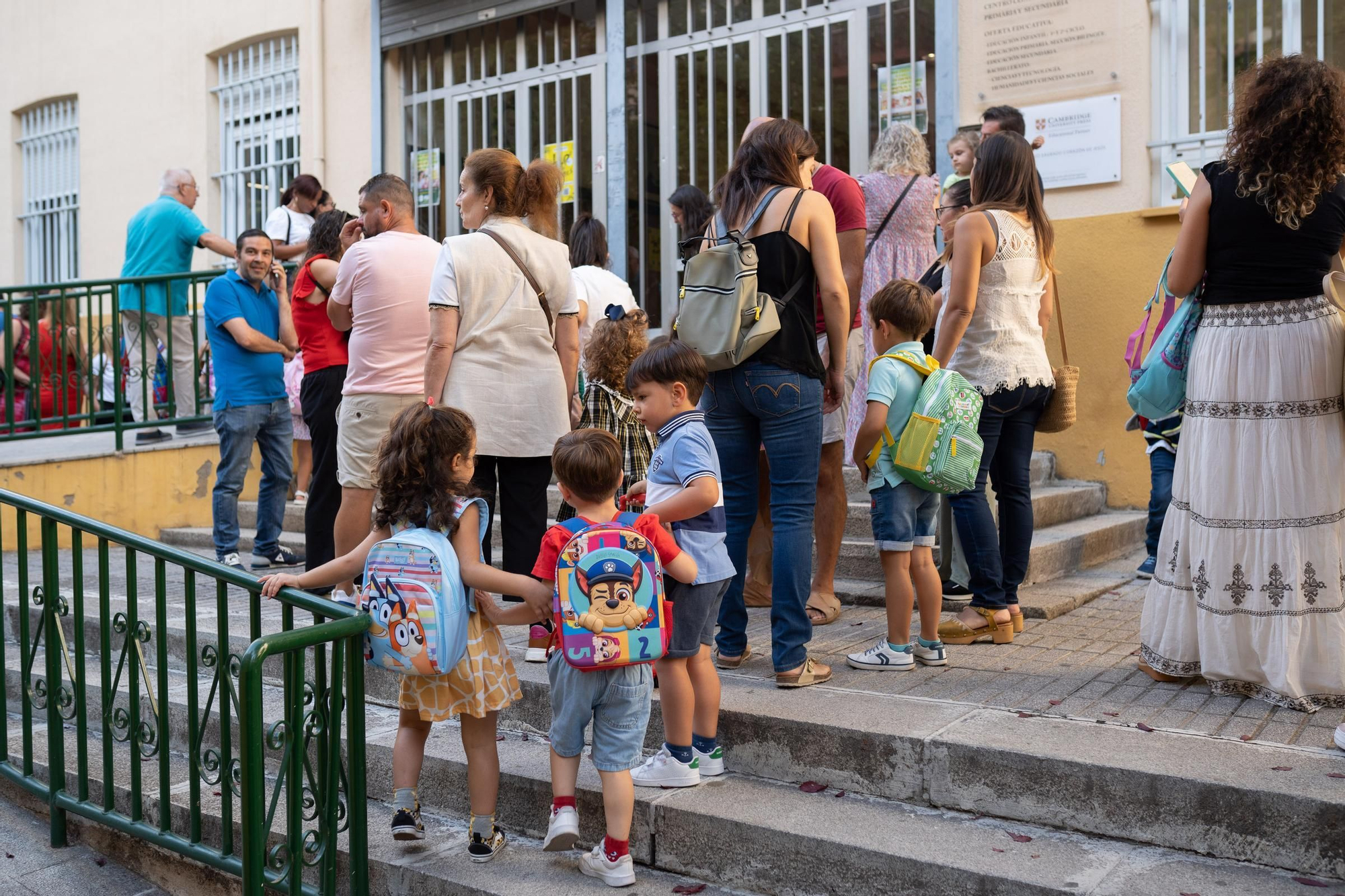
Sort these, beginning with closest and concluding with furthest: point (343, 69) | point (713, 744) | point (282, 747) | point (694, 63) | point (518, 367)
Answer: point (282, 747)
point (713, 744)
point (518, 367)
point (694, 63)
point (343, 69)

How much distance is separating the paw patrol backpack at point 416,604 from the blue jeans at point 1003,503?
2.06m

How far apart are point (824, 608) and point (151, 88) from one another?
10194 millimetres

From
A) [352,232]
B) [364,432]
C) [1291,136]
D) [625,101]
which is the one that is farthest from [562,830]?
[625,101]

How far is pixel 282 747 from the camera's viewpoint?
3311mm

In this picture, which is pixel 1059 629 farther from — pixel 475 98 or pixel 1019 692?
pixel 475 98

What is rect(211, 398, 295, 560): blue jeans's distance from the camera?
679cm

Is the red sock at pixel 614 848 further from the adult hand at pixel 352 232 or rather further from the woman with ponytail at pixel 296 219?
the woman with ponytail at pixel 296 219

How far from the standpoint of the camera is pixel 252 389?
22.3ft

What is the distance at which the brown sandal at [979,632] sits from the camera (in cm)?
466

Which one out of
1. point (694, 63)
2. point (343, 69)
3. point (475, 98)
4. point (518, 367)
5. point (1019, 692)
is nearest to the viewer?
point (1019, 692)

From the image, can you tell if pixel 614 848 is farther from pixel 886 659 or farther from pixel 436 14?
pixel 436 14

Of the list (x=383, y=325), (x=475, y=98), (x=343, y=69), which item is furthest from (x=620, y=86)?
(x=383, y=325)

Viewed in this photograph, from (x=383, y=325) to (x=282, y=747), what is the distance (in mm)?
2206

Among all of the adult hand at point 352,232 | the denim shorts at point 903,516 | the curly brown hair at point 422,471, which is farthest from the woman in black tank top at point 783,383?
the adult hand at point 352,232
